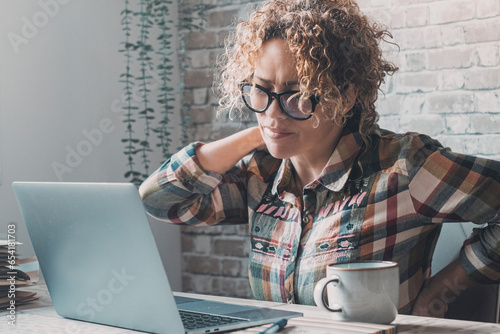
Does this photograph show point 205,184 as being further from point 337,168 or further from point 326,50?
point 326,50

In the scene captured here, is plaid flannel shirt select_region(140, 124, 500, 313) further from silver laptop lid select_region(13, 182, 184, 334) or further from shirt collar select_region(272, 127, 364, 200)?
silver laptop lid select_region(13, 182, 184, 334)

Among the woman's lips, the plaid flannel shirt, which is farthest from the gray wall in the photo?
the woman's lips

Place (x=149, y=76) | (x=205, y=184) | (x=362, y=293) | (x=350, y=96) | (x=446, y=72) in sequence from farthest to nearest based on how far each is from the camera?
(x=149, y=76) → (x=446, y=72) → (x=205, y=184) → (x=350, y=96) → (x=362, y=293)

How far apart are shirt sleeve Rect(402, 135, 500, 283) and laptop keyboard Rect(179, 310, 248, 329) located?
21.1 inches

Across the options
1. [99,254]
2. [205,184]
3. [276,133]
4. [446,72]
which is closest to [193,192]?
[205,184]

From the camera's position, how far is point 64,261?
3.50 feet

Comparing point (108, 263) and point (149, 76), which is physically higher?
point (149, 76)

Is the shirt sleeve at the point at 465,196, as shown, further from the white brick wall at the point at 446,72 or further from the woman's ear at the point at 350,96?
the white brick wall at the point at 446,72

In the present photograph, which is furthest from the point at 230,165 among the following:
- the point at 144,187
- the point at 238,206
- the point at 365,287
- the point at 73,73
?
the point at 73,73

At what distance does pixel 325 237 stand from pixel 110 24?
64.0 inches

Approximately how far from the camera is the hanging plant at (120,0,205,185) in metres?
2.62

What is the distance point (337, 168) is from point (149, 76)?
5.03 ft

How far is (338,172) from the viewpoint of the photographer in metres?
1.38

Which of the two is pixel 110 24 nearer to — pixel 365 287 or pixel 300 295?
pixel 300 295
